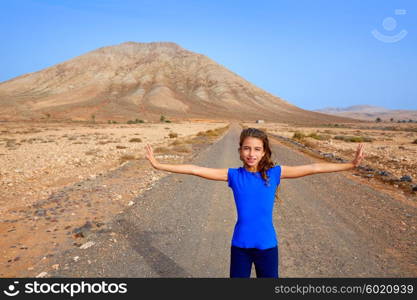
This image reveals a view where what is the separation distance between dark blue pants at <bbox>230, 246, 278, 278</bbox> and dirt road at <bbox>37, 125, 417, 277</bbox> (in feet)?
5.62

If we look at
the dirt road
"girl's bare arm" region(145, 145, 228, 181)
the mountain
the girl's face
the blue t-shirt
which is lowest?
the dirt road

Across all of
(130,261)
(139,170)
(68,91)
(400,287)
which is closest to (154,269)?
(130,261)

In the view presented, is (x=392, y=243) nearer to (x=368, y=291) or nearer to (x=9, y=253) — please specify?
(x=368, y=291)

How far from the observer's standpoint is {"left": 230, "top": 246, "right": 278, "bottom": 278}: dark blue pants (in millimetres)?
2674

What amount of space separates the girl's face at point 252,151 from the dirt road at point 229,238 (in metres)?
2.18

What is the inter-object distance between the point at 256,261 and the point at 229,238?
3.06 meters

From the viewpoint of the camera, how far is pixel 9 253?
5125mm

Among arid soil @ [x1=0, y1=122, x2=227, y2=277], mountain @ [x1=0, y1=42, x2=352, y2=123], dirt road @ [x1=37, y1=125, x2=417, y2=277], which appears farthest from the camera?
mountain @ [x1=0, y1=42, x2=352, y2=123]

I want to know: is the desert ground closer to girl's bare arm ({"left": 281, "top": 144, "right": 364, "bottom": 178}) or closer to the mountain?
girl's bare arm ({"left": 281, "top": 144, "right": 364, "bottom": 178})

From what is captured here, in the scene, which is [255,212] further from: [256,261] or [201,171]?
[201,171]

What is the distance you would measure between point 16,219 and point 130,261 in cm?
373

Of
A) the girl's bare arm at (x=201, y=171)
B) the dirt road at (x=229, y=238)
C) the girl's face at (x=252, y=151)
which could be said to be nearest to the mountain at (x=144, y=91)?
the dirt road at (x=229, y=238)

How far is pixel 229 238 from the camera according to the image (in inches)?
224

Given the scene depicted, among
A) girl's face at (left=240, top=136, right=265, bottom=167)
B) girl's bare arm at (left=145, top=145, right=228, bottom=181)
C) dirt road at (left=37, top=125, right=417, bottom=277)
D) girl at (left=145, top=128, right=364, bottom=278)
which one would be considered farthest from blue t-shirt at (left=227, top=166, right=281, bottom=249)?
dirt road at (left=37, top=125, right=417, bottom=277)
